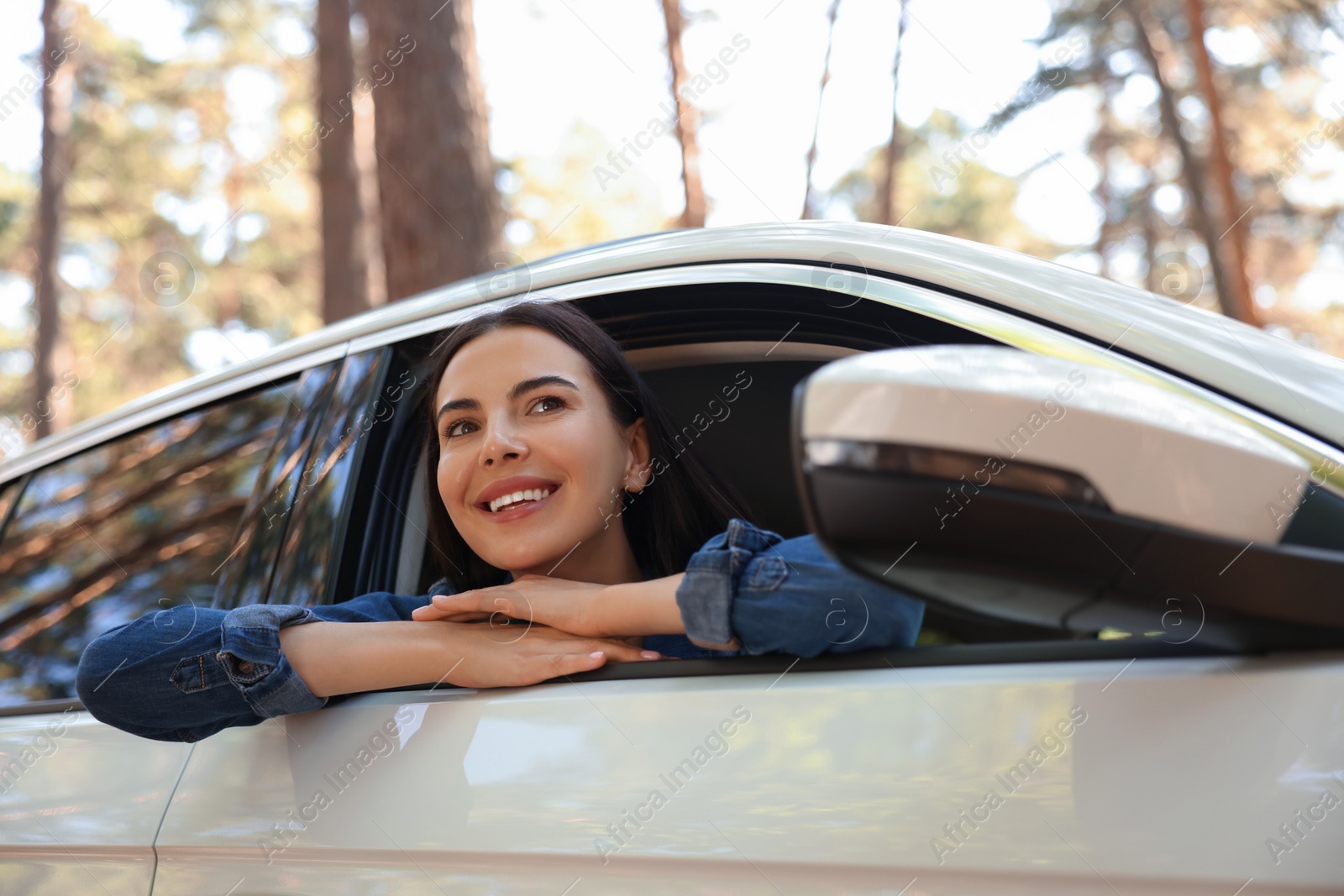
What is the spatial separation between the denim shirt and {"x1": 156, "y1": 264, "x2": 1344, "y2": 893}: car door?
27 millimetres

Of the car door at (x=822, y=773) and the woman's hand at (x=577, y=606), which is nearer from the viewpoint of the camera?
the car door at (x=822, y=773)

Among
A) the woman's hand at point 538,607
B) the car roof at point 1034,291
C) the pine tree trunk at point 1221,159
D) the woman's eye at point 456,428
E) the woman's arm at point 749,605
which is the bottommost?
the woman's hand at point 538,607

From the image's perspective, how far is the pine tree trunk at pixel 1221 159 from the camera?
42.9 ft

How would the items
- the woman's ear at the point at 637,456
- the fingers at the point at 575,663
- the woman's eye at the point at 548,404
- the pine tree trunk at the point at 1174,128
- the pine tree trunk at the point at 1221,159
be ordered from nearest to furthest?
the fingers at the point at 575,663
the woman's eye at the point at 548,404
the woman's ear at the point at 637,456
the pine tree trunk at the point at 1221,159
the pine tree trunk at the point at 1174,128

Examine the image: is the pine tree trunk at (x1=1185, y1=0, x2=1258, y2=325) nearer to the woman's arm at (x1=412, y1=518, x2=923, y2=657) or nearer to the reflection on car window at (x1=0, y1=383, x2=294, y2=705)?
the reflection on car window at (x1=0, y1=383, x2=294, y2=705)

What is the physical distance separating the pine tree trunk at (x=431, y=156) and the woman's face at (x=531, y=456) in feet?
13.9


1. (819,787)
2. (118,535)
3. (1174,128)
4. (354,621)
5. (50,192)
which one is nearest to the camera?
(819,787)

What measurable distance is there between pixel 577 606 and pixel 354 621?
41 cm

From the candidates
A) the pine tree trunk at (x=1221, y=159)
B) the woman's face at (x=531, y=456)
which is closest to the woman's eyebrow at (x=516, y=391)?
the woman's face at (x=531, y=456)

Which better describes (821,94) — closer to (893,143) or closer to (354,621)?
(893,143)

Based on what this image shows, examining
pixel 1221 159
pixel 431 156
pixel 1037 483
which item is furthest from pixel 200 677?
pixel 1221 159

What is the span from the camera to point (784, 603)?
120cm

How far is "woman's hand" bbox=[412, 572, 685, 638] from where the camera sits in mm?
1369

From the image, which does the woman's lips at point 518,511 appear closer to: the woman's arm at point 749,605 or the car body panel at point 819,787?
the woman's arm at point 749,605
